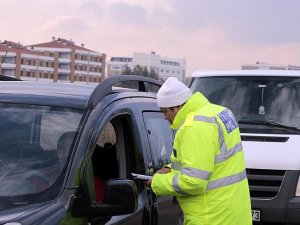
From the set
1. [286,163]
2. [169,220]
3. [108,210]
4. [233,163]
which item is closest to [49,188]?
[108,210]

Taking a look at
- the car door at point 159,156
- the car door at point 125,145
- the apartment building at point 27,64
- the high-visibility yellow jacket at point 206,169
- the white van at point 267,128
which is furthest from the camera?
the apartment building at point 27,64

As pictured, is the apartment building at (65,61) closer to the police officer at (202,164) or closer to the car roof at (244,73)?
the car roof at (244,73)

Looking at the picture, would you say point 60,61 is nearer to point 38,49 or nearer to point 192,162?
point 38,49

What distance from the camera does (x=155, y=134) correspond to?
4.40 metres

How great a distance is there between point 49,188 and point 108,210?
12.7 inches

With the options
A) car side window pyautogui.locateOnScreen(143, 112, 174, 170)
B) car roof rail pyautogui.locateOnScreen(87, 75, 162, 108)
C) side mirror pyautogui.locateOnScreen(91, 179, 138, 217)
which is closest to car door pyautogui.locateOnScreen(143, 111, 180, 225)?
car side window pyautogui.locateOnScreen(143, 112, 174, 170)

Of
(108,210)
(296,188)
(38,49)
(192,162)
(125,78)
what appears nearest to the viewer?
(108,210)

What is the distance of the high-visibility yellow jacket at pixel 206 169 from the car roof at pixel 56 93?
490mm

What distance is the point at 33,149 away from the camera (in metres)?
3.34

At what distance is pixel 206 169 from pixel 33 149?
0.96 metres

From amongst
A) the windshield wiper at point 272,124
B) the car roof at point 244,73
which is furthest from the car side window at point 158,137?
the car roof at point 244,73

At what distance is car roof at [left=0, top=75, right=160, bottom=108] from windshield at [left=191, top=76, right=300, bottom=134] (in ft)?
11.3

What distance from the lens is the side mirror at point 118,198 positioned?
305 cm

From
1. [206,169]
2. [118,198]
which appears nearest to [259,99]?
[206,169]
